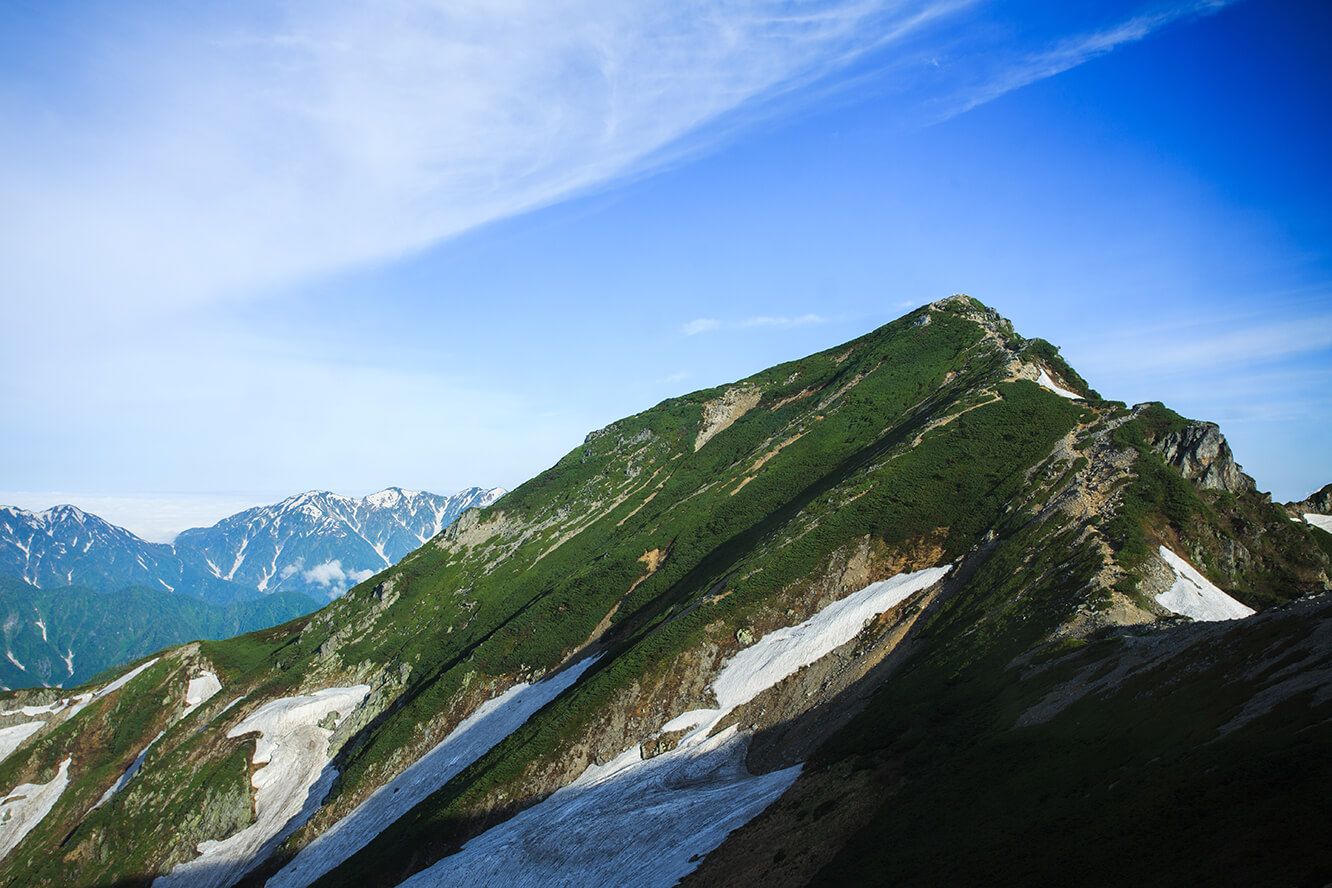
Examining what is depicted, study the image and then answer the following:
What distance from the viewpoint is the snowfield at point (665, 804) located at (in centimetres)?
3941

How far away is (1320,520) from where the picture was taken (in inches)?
2418

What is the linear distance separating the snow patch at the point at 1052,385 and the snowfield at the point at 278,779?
102 metres

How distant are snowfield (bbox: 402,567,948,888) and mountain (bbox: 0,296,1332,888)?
304 millimetres

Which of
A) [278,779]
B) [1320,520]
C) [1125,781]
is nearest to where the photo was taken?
[1125,781]

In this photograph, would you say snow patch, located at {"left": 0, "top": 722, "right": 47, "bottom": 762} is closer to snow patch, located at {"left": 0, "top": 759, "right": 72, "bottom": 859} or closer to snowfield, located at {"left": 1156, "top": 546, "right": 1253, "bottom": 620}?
snow patch, located at {"left": 0, "top": 759, "right": 72, "bottom": 859}

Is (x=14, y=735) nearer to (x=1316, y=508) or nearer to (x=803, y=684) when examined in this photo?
(x=803, y=684)

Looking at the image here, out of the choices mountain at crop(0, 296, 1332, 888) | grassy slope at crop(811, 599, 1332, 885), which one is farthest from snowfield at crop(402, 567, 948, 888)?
grassy slope at crop(811, 599, 1332, 885)

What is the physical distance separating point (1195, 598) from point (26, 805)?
168 m

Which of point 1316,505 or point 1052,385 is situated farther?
point 1052,385

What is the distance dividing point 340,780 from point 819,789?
69.3 metres

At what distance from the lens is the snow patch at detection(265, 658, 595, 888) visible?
6938 cm

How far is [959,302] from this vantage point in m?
126

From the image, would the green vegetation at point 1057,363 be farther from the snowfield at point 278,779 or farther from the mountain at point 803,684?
the snowfield at point 278,779

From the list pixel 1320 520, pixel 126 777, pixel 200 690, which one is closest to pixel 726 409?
pixel 1320 520
